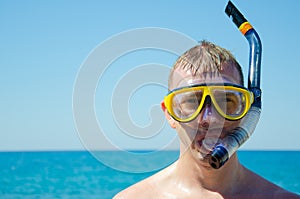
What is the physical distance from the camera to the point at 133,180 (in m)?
28.0

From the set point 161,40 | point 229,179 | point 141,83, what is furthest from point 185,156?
point 161,40

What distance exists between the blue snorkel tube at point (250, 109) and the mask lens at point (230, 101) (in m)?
0.05

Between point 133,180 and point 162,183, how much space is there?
25.2 m

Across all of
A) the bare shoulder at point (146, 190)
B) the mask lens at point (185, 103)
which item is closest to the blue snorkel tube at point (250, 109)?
the mask lens at point (185, 103)

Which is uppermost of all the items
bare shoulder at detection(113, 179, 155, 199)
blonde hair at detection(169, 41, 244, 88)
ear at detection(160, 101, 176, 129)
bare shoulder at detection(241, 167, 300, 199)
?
blonde hair at detection(169, 41, 244, 88)

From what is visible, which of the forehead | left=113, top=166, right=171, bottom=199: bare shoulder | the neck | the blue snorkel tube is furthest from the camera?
left=113, top=166, right=171, bottom=199: bare shoulder

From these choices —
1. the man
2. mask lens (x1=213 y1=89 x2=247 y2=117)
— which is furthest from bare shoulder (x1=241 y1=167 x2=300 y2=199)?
mask lens (x1=213 y1=89 x2=247 y2=117)

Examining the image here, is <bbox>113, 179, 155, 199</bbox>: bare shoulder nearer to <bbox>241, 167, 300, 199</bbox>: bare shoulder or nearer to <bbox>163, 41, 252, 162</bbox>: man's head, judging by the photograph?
<bbox>163, 41, 252, 162</bbox>: man's head

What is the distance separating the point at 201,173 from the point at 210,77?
0.58m

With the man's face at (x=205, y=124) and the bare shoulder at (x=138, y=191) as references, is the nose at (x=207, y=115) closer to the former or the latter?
the man's face at (x=205, y=124)

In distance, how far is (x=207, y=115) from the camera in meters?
2.59

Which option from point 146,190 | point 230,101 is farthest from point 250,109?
point 146,190

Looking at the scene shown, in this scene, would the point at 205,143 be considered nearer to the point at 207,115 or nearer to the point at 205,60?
the point at 207,115

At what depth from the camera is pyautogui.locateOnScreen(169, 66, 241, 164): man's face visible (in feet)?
8.39
